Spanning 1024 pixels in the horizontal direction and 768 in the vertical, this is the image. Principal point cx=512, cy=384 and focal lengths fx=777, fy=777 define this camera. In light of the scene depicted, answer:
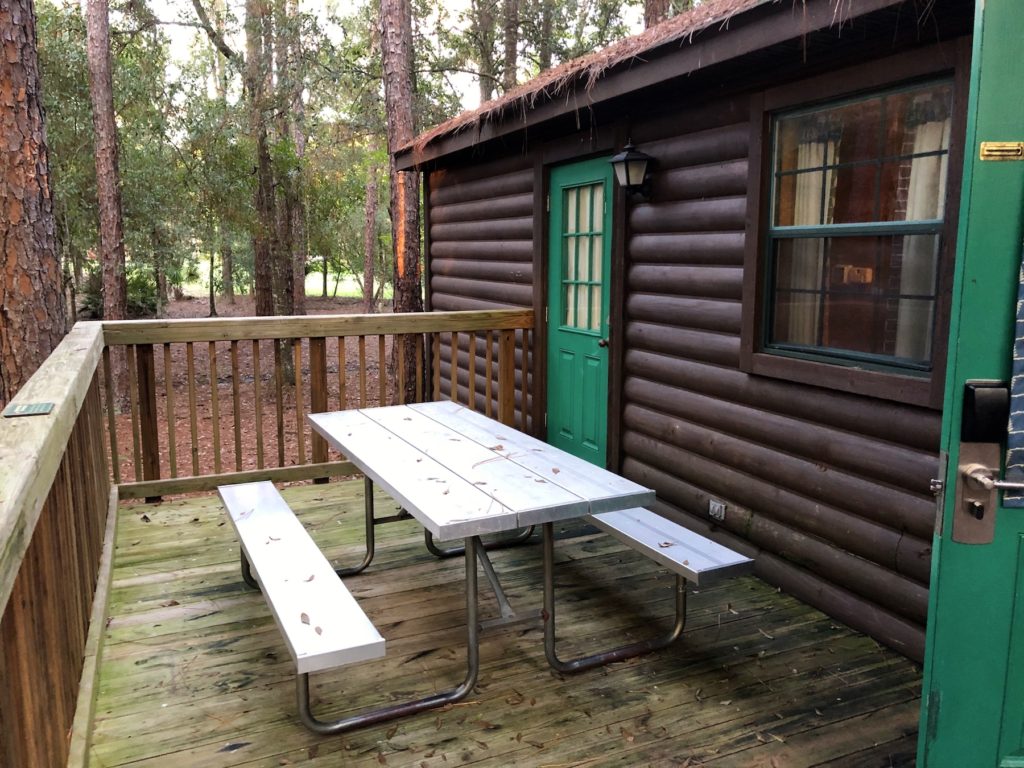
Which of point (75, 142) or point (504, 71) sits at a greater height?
point (504, 71)

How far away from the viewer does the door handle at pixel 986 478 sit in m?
1.83

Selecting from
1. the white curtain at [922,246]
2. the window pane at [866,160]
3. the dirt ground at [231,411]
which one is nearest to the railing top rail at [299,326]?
the dirt ground at [231,411]

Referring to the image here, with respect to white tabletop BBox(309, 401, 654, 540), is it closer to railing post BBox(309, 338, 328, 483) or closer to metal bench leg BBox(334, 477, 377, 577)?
metal bench leg BBox(334, 477, 377, 577)

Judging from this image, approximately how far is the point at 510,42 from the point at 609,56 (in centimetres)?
1006

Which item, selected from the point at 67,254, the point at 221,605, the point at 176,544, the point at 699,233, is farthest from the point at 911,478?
the point at 67,254

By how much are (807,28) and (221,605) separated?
10.7 feet

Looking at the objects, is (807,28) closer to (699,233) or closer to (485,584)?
(699,233)

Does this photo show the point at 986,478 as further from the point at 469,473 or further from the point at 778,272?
the point at 778,272

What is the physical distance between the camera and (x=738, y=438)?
12.4ft

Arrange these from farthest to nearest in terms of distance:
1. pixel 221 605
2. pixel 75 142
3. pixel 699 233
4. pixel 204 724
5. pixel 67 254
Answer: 1. pixel 67 254
2. pixel 75 142
3. pixel 699 233
4. pixel 221 605
5. pixel 204 724

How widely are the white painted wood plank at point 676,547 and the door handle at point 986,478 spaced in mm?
962

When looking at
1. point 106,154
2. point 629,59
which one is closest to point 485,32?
point 106,154

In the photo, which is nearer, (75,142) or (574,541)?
(574,541)

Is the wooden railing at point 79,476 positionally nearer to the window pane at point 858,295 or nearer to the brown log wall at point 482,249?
the brown log wall at point 482,249
